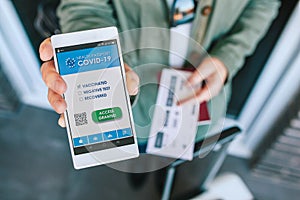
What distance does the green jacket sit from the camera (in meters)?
0.54

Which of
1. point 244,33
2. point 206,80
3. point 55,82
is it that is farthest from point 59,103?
point 244,33

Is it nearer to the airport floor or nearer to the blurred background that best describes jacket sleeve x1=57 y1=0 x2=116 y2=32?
the blurred background

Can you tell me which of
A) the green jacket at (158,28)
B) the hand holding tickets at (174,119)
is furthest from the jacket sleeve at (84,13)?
the hand holding tickets at (174,119)

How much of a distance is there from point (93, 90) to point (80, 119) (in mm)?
38

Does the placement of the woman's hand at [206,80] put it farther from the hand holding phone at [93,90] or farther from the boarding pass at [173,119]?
the hand holding phone at [93,90]

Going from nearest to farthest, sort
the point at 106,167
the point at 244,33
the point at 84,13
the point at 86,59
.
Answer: the point at 86,59 → the point at 84,13 → the point at 244,33 → the point at 106,167

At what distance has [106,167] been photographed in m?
1.10

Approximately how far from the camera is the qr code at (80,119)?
0.41 meters

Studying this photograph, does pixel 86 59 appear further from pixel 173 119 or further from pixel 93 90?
pixel 173 119

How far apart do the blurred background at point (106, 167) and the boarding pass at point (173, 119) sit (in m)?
0.34

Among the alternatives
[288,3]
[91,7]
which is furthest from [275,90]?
[91,7]

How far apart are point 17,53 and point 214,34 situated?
641 millimetres

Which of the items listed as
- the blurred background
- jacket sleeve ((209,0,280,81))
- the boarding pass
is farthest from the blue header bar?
the blurred background

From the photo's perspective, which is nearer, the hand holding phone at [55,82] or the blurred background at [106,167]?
the hand holding phone at [55,82]
